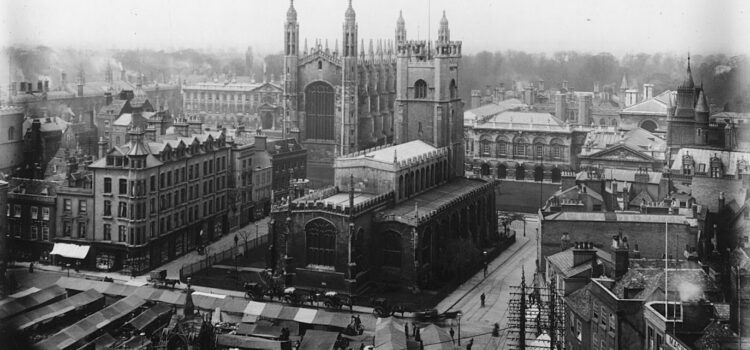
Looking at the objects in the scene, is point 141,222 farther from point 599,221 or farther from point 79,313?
point 599,221

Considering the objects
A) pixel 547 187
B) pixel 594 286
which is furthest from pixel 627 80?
pixel 594 286

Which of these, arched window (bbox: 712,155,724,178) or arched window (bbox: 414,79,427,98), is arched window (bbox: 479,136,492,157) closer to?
arched window (bbox: 414,79,427,98)

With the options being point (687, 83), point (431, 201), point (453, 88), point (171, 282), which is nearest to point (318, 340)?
point (171, 282)

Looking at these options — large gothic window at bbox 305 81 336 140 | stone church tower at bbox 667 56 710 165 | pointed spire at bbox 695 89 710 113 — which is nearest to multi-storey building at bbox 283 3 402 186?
large gothic window at bbox 305 81 336 140

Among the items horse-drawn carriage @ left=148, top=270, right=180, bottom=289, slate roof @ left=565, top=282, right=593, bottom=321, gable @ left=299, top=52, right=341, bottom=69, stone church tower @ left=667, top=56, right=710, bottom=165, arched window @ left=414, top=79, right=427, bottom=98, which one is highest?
gable @ left=299, top=52, right=341, bottom=69

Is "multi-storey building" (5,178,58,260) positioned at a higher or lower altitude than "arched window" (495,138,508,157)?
lower

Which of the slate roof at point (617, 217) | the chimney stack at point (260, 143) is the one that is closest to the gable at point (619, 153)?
the chimney stack at point (260, 143)

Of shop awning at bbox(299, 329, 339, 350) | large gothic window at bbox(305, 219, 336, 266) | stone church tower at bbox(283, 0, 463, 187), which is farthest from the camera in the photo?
stone church tower at bbox(283, 0, 463, 187)
